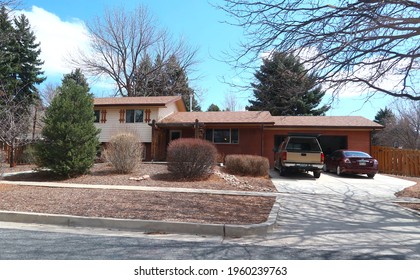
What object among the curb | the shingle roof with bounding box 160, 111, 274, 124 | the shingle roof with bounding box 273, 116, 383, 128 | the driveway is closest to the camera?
the driveway

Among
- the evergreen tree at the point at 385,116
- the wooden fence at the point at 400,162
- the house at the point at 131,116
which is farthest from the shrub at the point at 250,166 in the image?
the evergreen tree at the point at 385,116

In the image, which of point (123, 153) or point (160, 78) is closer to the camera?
point (123, 153)

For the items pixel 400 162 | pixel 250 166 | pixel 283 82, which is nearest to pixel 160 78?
pixel 250 166

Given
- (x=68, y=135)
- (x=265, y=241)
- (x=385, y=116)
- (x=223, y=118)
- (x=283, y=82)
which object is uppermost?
(x=385, y=116)

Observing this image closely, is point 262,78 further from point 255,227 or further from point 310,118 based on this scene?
point 310,118

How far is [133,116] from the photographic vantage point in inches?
896

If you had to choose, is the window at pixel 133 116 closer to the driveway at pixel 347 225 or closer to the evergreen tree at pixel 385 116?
the driveway at pixel 347 225

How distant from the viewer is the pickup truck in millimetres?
14453

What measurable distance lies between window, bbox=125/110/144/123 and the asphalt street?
1635 cm

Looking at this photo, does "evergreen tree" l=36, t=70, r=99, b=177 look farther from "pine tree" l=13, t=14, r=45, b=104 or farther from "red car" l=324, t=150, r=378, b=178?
"pine tree" l=13, t=14, r=45, b=104

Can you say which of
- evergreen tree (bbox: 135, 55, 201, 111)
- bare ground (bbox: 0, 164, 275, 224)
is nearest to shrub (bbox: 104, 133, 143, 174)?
bare ground (bbox: 0, 164, 275, 224)

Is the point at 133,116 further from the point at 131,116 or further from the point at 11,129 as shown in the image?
the point at 11,129

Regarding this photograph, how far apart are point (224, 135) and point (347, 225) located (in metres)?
15.8
